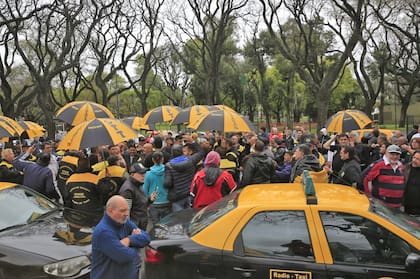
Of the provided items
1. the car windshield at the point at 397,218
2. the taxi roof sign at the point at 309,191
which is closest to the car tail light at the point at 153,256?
the taxi roof sign at the point at 309,191

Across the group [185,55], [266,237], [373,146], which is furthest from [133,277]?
[185,55]

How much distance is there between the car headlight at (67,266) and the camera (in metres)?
4.19

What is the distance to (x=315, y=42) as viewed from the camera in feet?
102

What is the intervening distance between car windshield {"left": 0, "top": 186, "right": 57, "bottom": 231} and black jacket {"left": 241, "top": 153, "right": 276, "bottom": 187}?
2.95 metres

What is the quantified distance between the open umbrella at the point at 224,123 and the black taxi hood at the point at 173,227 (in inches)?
142

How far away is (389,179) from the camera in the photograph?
589 cm

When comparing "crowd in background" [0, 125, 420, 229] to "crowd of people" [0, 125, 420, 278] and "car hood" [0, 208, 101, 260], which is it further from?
"car hood" [0, 208, 101, 260]

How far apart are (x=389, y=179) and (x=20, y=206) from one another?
5.25 metres

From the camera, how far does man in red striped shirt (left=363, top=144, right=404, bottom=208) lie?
19.2 ft

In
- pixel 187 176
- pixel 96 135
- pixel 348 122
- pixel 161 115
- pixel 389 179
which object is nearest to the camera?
pixel 389 179

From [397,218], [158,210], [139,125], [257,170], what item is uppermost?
[139,125]

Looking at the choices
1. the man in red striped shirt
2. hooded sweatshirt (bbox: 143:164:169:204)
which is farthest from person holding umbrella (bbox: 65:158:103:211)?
the man in red striped shirt

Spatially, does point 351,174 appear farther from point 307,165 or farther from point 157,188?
point 157,188

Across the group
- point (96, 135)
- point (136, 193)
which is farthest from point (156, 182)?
point (96, 135)
